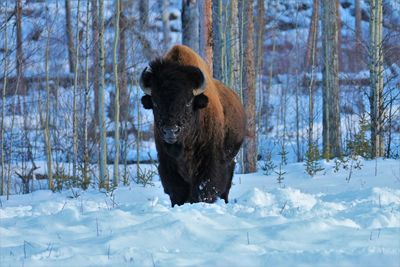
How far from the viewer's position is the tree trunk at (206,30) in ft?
38.9

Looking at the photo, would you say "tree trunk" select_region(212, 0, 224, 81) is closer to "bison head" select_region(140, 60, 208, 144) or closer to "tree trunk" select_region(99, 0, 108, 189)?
"tree trunk" select_region(99, 0, 108, 189)

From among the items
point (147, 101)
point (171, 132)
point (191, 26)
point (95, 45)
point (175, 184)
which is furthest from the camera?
point (95, 45)

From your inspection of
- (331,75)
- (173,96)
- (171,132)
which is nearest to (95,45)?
(331,75)

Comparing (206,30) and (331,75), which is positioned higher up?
(206,30)

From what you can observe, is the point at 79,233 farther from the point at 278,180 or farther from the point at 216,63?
the point at 216,63

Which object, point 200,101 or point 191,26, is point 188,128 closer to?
point 200,101

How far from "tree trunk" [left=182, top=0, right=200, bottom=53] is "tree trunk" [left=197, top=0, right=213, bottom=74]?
163 mm

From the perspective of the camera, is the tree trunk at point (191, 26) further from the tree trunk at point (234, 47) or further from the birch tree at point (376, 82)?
the birch tree at point (376, 82)

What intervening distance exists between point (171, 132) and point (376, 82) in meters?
6.54

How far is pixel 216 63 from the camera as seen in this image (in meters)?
12.6

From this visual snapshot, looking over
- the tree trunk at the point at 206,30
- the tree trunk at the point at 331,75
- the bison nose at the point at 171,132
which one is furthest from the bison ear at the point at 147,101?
the tree trunk at the point at 331,75

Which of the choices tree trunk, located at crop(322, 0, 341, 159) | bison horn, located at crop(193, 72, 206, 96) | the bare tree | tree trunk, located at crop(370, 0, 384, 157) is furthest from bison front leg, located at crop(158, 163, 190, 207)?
tree trunk, located at crop(322, 0, 341, 159)

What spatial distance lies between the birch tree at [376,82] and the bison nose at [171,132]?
627 cm

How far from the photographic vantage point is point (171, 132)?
654 cm
